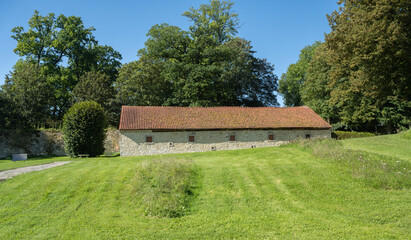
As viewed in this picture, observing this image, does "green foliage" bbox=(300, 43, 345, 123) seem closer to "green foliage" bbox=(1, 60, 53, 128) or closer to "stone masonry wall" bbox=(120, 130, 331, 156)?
"stone masonry wall" bbox=(120, 130, 331, 156)

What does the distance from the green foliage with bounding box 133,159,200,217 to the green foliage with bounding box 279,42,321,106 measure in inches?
1517

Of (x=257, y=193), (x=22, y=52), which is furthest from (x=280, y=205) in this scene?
(x=22, y=52)

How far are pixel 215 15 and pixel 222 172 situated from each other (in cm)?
3358

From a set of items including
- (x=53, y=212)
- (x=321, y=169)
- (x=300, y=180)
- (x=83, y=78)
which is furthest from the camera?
(x=83, y=78)

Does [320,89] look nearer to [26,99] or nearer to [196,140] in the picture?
[196,140]

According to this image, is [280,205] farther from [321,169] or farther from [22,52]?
[22,52]

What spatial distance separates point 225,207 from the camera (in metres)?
7.95

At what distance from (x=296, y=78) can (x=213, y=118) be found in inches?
1080

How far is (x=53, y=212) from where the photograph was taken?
8.05 meters

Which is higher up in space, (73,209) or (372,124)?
(372,124)

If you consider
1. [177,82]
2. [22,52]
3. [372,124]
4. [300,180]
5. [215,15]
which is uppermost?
[215,15]

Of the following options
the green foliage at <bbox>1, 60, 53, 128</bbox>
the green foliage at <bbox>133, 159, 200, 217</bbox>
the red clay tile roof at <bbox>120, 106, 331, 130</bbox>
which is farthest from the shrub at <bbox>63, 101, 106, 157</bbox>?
the green foliage at <bbox>1, 60, 53, 128</bbox>

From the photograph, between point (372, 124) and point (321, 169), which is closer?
point (321, 169)

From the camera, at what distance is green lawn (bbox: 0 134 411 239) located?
6449mm
